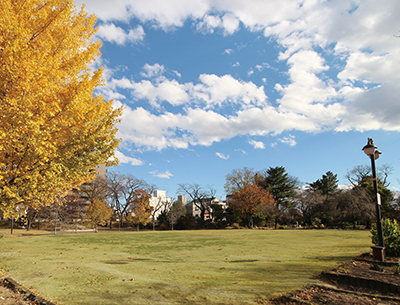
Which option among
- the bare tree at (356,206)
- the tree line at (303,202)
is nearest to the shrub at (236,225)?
the tree line at (303,202)

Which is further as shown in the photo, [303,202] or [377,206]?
[303,202]

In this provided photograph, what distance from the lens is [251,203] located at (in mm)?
48625

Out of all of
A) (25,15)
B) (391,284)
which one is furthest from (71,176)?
(391,284)

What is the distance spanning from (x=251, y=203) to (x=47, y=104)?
45.9 meters

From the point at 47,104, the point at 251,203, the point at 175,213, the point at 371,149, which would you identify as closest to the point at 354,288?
the point at 371,149

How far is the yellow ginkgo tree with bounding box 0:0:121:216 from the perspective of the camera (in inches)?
237

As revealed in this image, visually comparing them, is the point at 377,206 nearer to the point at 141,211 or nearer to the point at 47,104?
the point at 47,104

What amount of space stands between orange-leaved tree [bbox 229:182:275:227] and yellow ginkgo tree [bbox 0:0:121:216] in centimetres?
4317

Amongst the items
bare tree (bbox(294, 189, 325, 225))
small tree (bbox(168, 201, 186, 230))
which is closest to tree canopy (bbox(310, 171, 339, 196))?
bare tree (bbox(294, 189, 325, 225))

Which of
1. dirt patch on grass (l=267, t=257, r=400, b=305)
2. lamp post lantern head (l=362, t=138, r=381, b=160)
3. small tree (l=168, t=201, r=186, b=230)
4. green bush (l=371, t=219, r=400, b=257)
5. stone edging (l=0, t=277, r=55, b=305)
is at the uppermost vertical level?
lamp post lantern head (l=362, t=138, r=381, b=160)

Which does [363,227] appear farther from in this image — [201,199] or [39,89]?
[39,89]

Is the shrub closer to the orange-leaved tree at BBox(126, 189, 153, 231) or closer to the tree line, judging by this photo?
the tree line

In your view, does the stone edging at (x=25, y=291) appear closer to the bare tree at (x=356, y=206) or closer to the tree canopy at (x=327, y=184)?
the bare tree at (x=356, y=206)

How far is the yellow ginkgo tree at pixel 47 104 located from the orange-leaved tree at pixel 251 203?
142ft
